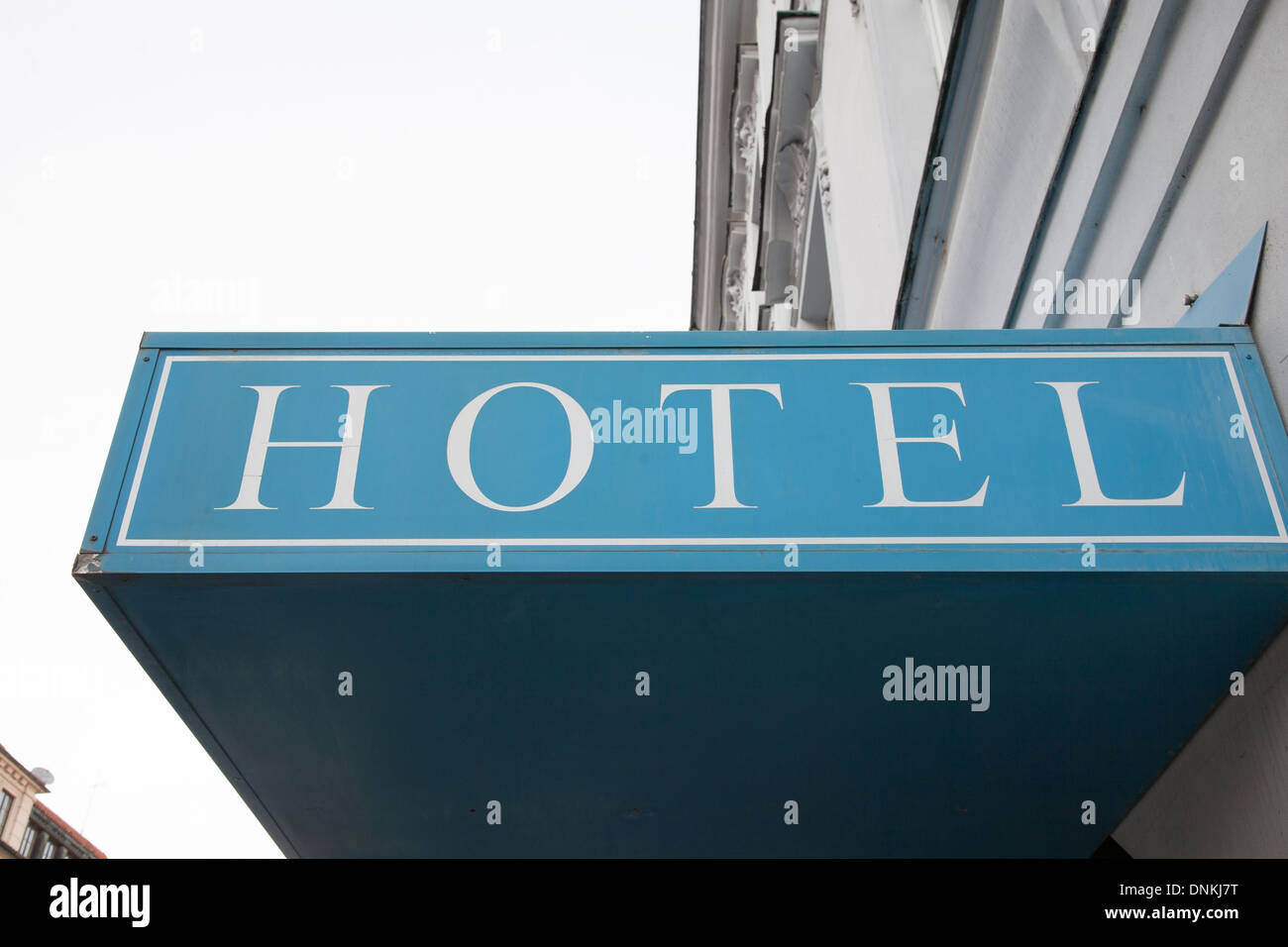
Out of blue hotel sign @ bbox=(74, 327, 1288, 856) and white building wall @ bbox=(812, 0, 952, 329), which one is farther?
white building wall @ bbox=(812, 0, 952, 329)

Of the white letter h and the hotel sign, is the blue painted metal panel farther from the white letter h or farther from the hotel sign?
the white letter h

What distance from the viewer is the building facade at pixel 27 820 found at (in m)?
38.3

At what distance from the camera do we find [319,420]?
2457 millimetres

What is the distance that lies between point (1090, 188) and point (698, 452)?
184 cm

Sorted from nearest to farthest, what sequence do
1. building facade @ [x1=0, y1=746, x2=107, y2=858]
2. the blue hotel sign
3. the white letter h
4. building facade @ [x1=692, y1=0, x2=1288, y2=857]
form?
the blue hotel sign, the white letter h, building facade @ [x1=692, y1=0, x2=1288, y2=857], building facade @ [x1=0, y1=746, x2=107, y2=858]

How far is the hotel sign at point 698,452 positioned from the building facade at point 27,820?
131 ft

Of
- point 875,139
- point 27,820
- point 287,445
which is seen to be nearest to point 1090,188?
point 287,445

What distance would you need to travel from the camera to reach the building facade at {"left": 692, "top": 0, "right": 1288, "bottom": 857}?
8.04ft

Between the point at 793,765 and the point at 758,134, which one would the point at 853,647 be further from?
the point at 758,134

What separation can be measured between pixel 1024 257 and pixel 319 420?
8.89ft

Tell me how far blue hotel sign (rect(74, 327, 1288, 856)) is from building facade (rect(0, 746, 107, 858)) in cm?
3973

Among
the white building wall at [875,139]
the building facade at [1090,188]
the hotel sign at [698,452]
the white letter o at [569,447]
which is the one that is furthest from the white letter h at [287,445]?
the white building wall at [875,139]

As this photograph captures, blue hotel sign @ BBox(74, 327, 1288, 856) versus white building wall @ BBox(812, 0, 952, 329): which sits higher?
white building wall @ BBox(812, 0, 952, 329)

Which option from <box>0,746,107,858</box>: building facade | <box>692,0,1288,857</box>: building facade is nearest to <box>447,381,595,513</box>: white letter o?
<box>692,0,1288,857</box>: building facade
